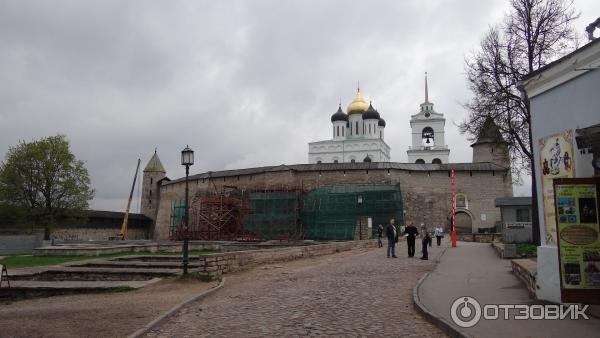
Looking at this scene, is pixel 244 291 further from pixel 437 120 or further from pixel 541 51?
pixel 437 120

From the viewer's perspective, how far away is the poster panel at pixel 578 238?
5.12 m

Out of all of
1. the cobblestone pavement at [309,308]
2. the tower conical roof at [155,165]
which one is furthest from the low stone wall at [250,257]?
the tower conical roof at [155,165]

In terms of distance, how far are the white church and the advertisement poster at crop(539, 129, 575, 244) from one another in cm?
5122

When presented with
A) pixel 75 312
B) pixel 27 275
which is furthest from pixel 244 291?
pixel 27 275

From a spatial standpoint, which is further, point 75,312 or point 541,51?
point 541,51

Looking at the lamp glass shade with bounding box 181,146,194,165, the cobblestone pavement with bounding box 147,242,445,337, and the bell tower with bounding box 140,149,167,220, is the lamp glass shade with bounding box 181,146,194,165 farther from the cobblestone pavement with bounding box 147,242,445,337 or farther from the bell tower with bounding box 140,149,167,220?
the bell tower with bounding box 140,149,167,220

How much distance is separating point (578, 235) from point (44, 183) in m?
36.4

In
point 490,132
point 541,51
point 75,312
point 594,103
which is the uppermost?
point 541,51

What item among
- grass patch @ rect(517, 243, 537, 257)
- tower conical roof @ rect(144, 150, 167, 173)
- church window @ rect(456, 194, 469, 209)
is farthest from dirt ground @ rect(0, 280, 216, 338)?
tower conical roof @ rect(144, 150, 167, 173)

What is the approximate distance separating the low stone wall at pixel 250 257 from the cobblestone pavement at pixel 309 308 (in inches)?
16.7

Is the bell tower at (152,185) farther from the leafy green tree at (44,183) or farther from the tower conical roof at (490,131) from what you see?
the tower conical roof at (490,131)

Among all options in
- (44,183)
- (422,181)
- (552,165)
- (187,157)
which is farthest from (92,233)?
(552,165)

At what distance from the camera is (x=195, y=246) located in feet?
69.9

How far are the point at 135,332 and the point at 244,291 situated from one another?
345cm
